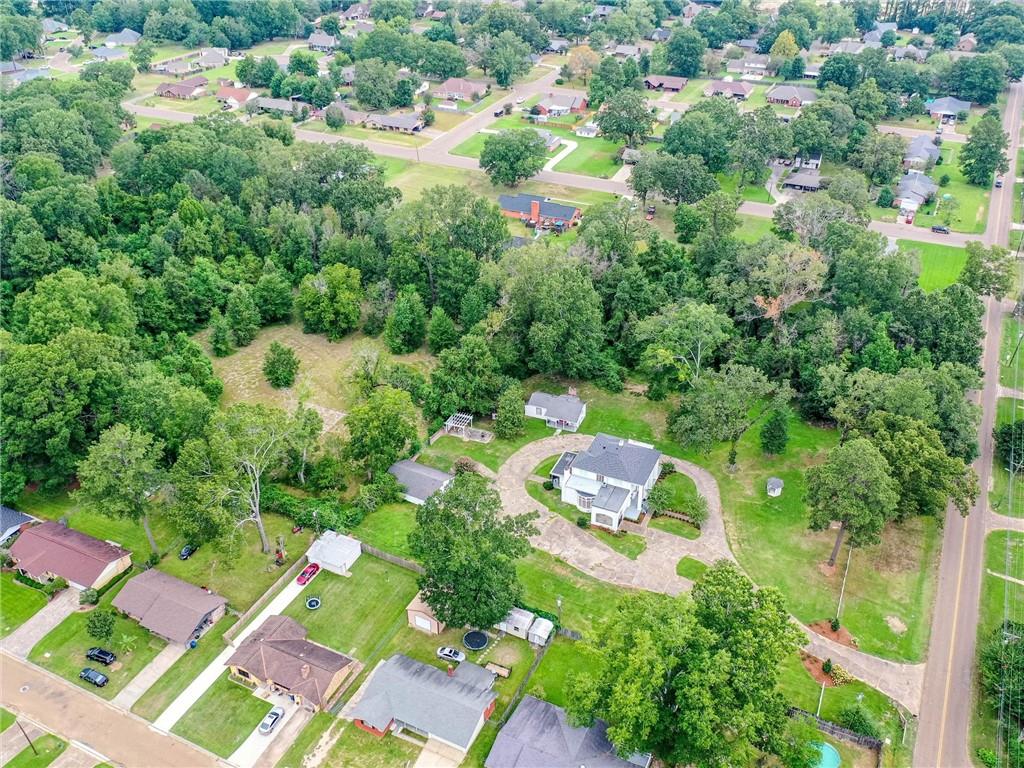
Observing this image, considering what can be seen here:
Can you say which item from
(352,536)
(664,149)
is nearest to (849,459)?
(352,536)

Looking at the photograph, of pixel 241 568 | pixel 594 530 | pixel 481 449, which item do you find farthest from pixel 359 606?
pixel 481 449

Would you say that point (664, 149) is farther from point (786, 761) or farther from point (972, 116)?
point (786, 761)

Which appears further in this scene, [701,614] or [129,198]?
[129,198]

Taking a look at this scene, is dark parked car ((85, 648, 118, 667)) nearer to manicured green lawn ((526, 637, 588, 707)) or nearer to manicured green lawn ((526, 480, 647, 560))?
manicured green lawn ((526, 637, 588, 707))

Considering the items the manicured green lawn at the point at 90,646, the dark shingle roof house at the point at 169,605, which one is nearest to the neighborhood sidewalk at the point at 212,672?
the dark shingle roof house at the point at 169,605

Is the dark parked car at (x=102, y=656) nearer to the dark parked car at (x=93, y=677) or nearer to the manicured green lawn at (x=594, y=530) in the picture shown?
the dark parked car at (x=93, y=677)

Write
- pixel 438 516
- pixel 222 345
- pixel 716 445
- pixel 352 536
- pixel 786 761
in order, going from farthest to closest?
pixel 222 345, pixel 716 445, pixel 352 536, pixel 438 516, pixel 786 761
